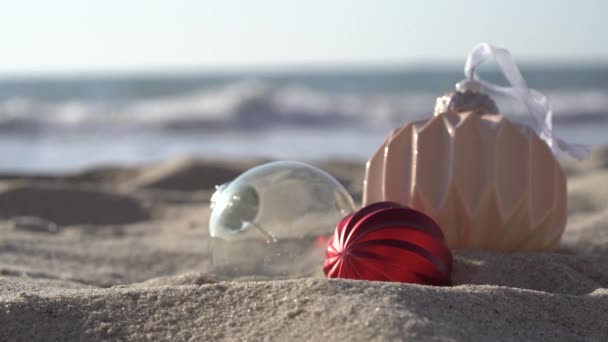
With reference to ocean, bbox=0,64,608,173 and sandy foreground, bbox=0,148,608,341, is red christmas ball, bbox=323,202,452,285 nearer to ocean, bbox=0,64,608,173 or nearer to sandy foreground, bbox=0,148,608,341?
sandy foreground, bbox=0,148,608,341

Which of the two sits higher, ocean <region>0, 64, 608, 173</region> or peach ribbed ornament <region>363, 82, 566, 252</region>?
peach ribbed ornament <region>363, 82, 566, 252</region>

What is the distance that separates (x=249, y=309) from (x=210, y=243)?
93 cm

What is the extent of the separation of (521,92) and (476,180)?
0.55 meters

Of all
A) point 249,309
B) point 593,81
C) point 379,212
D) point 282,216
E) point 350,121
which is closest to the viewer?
point 249,309

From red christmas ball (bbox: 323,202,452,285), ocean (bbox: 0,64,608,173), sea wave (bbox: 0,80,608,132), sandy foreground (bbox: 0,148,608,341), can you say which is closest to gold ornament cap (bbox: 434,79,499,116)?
sandy foreground (bbox: 0,148,608,341)

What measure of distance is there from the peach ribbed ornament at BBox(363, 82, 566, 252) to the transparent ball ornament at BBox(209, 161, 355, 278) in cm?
28

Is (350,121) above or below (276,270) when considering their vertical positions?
below

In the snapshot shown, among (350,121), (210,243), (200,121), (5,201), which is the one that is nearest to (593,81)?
(350,121)

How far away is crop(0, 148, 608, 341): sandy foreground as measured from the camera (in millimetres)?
2129

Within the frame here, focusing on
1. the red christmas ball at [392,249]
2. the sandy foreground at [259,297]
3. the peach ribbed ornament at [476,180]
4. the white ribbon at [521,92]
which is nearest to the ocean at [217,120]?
the sandy foreground at [259,297]

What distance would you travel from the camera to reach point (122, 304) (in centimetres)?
236

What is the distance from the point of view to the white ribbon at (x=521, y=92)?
3.38 meters

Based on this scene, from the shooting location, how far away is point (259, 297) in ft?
7.58

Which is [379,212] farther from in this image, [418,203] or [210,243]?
[210,243]
